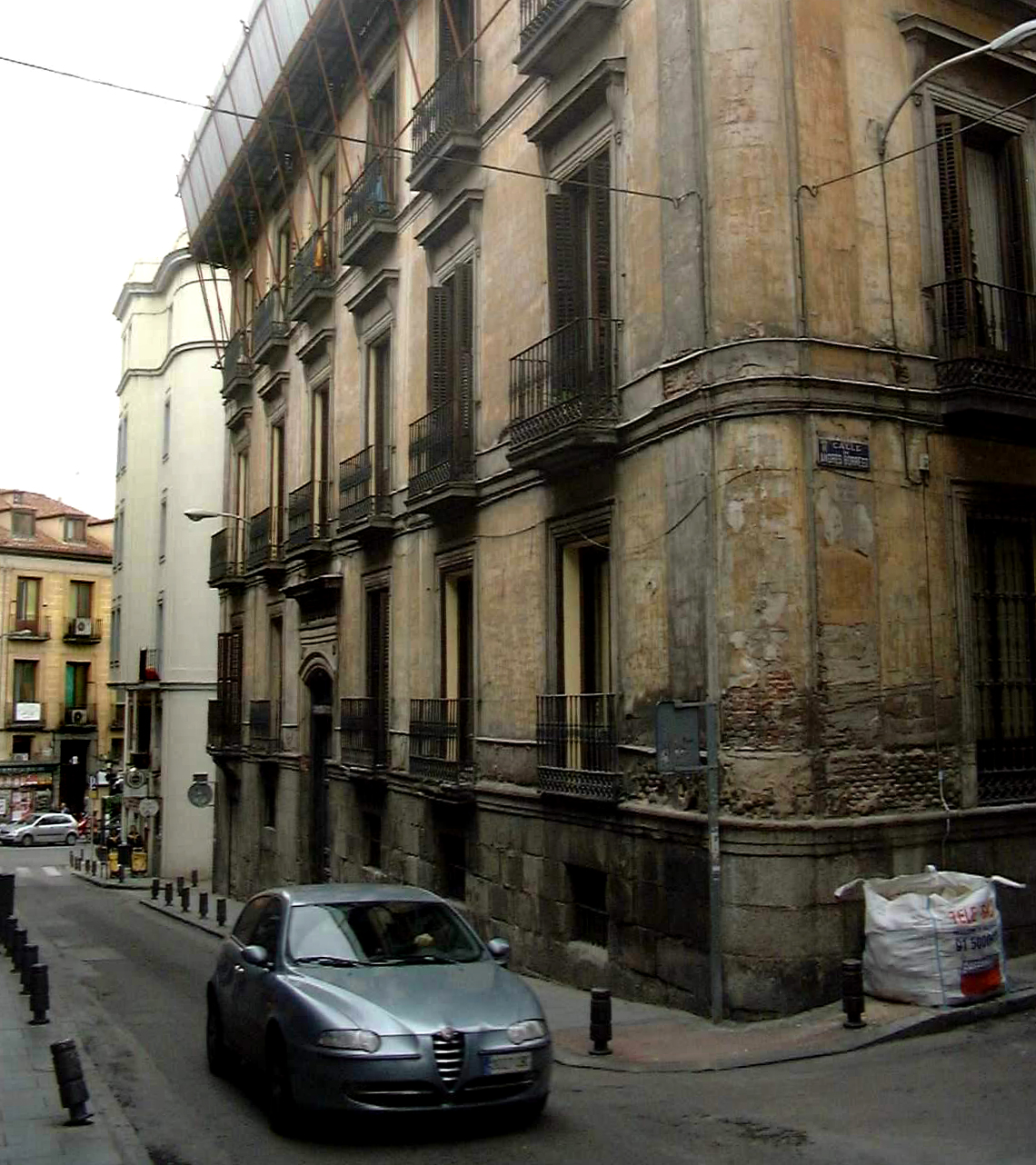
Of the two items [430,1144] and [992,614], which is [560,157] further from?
[430,1144]

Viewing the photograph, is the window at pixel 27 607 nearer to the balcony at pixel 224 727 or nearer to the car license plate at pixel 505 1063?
the balcony at pixel 224 727

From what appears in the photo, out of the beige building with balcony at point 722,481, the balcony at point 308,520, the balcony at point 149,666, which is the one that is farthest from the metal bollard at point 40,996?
the balcony at point 149,666

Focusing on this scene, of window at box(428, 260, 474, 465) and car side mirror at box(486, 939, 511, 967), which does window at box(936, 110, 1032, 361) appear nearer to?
window at box(428, 260, 474, 465)

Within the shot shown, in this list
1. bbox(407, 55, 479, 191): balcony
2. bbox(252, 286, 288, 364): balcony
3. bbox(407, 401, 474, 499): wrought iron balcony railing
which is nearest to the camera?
bbox(407, 401, 474, 499): wrought iron balcony railing

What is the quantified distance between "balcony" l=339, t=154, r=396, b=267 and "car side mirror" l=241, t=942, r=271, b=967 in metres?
14.8

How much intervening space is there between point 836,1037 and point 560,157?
34.6ft

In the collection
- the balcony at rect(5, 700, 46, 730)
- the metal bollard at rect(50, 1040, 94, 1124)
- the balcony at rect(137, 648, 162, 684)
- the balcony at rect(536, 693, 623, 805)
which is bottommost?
the metal bollard at rect(50, 1040, 94, 1124)

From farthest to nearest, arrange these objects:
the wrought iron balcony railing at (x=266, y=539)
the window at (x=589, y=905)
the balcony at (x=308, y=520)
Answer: the wrought iron balcony railing at (x=266, y=539), the balcony at (x=308, y=520), the window at (x=589, y=905)

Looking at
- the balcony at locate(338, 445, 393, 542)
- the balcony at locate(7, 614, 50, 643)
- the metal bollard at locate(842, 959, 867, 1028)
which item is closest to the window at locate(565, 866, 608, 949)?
the metal bollard at locate(842, 959, 867, 1028)

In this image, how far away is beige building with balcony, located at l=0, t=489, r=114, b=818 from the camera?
65125 mm

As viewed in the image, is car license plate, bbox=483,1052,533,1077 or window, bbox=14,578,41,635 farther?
window, bbox=14,578,41,635

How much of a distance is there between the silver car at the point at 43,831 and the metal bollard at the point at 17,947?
46739 millimetres

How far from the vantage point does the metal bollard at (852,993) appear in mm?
10883

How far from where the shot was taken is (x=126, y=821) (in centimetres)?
4831
